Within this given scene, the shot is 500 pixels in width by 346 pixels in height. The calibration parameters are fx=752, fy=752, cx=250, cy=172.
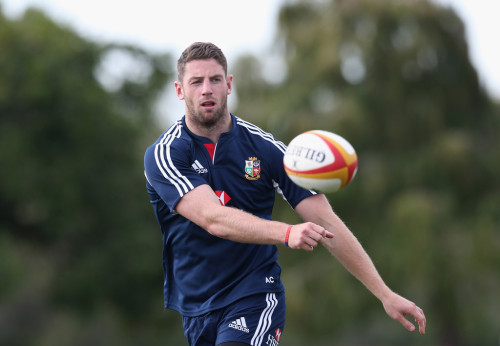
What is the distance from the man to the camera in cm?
567

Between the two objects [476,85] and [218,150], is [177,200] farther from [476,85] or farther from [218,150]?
[476,85]

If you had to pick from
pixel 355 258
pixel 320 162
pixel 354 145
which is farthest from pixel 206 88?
pixel 354 145

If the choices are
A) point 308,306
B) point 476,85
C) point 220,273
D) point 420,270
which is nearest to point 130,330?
point 308,306

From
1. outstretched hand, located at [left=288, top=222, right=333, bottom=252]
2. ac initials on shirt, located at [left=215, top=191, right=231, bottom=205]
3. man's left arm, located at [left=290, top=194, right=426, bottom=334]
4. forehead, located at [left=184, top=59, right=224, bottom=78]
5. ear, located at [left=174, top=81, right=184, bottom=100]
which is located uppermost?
forehead, located at [left=184, top=59, right=224, bottom=78]

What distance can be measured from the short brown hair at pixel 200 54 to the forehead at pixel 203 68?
31 millimetres

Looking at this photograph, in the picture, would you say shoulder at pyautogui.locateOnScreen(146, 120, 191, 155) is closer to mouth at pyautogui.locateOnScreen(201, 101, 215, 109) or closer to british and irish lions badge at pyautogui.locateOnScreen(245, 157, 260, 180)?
mouth at pyautogui.locateOnScreen(201, 101, 215, 109)

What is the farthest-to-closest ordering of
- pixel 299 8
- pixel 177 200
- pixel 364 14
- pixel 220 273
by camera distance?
pixel 299 8
pixel 364 14
pixel 220 273
pixel 177 200

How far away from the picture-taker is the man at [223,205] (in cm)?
567

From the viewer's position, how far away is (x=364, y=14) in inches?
883

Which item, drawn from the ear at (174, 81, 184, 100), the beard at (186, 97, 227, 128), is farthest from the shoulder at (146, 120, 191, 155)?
the ear at (174, 81, 184, 100)

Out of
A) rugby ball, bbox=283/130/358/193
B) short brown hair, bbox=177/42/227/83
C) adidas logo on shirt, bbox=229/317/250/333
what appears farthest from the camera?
short brown hair, bbox=177/42/227/83

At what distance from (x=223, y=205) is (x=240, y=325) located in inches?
35.9

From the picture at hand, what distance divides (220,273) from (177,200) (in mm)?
753

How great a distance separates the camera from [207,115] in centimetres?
577
